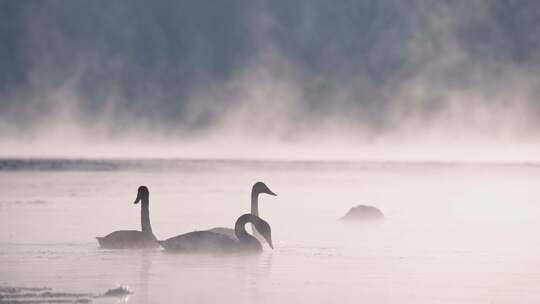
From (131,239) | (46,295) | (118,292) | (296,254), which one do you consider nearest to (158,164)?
(131,239)

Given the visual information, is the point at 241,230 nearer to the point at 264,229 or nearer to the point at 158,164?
the point at 264,229

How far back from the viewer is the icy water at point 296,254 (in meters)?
22.8

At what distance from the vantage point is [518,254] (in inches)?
1128

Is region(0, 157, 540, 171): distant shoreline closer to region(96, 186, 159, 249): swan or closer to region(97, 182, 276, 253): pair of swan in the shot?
region(96, 186, 159, 249): swan

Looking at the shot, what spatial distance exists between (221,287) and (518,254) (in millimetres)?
7526

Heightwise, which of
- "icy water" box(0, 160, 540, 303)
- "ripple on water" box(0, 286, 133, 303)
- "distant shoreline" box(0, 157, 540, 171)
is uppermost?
"distant shoreline" box(0, 157, 540, 171)

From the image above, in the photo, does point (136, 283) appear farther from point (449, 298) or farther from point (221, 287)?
point (449, 298)

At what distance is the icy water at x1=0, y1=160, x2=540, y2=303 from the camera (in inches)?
896

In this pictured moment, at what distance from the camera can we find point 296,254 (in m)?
28.6

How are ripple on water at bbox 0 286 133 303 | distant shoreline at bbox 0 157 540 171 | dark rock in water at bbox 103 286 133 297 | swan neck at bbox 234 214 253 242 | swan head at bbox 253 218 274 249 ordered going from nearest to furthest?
1. ripple on water at bbox 0 286 133 303
2. dark rock in water at bbox 103 286 133 297
3. swan neck at bbox 234 214 253 242
4. swan head at bbox 253 218 274 249
5. distant shoreline at bbox 0 157 540 171

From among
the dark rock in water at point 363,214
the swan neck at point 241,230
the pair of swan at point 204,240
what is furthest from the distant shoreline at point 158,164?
the swan neck at point 241,230

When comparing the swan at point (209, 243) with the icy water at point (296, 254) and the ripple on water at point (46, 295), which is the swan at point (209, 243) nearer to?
the icy water at point (296, 254)

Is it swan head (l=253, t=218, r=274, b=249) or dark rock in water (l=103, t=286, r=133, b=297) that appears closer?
dark rock in water (l=103, t=286, r=133, b=297)

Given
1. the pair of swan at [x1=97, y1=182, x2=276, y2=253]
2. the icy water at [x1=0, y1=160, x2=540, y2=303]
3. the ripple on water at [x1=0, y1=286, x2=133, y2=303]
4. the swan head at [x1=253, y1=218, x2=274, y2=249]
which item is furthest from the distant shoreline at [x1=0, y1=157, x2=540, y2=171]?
the ripple on water at [x1=0, y1=286, x2=133, y2=303]
